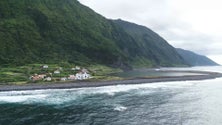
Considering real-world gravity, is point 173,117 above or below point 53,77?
below

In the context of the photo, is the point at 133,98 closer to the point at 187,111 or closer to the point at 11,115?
the point at 187,111

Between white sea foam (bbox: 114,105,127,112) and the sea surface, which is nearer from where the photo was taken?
the sea surface

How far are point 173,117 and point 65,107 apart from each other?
35110 mm

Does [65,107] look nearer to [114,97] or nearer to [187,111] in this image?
[114,97]

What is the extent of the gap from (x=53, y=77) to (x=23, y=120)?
100 meters

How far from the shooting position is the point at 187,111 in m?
78.2

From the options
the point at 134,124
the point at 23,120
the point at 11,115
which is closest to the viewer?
the point at 134,124

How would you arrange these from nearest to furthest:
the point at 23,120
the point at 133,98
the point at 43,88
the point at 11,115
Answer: the point at 23,120
the point at 11,115
the point at 133,98
the point at 43,88

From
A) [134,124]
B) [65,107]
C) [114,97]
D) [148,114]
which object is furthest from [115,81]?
[134,124]

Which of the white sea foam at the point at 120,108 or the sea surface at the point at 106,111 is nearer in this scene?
the sea surface at the point at 106,111

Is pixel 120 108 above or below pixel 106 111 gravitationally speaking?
above

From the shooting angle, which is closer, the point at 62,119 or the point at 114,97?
the point at 62,119

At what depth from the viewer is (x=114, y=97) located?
105312mm

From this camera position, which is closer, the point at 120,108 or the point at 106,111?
the point at 106,111
